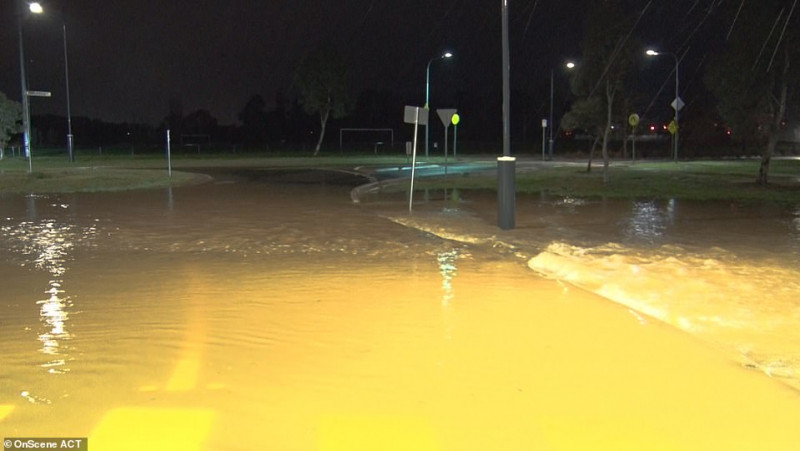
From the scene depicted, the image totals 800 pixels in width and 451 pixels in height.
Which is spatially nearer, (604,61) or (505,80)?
(505,80)

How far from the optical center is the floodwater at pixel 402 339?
4824 mm

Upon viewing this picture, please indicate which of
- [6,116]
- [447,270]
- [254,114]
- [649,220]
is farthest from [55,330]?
[254,114]

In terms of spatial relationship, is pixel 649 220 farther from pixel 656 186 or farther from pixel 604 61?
pixel 604 61

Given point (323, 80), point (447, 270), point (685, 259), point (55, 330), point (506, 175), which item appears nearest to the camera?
point (55, 330)

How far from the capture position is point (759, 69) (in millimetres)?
25078

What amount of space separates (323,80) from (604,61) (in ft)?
135

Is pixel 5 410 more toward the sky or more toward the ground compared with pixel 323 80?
more toward the ground

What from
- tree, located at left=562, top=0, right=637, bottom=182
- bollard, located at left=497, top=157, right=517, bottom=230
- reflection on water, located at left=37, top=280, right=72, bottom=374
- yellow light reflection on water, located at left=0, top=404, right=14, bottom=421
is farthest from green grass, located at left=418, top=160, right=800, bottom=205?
yellow light reflection on water, located at left=0, top=404, right=14, bottom=421

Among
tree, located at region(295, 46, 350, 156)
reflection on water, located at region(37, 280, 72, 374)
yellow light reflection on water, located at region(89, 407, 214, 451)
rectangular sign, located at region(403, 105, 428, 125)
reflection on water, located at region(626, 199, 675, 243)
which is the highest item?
tree, located at region(295, 46, 350, 156)

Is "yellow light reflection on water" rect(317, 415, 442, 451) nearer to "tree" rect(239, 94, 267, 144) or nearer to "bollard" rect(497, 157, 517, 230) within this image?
"bollard" rect(497, 157, 517, 230)

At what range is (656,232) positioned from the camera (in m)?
14.1

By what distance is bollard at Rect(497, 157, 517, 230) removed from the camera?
14.0 metres

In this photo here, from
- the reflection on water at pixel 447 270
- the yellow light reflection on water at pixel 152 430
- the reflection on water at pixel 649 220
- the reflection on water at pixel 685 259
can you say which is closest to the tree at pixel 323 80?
the reflection on water at pixel 649 220

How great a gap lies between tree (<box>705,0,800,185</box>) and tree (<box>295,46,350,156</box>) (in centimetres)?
4269
